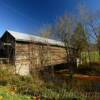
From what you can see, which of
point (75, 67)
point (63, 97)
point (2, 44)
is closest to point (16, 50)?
point (2, 44)

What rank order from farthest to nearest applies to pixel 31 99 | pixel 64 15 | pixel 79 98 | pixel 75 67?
→ pixel 64 15 < pixel 75 67 < pixel 79 98 < pixel 31 99

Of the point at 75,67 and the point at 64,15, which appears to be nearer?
the point at 75,67

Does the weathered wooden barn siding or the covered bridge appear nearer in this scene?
the covered bridge

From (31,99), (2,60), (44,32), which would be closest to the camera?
(31,99)

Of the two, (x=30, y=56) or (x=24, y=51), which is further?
(x=30, y=56)

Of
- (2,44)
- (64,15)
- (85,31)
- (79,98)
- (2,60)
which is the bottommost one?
(79,98)

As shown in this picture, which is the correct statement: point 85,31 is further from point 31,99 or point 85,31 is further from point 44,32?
point 31,99

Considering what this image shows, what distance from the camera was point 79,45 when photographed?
32.3m

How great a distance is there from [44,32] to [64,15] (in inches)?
350

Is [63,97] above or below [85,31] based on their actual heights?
below

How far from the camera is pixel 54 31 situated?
33500mm


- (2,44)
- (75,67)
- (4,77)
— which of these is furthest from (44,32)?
(4,77)

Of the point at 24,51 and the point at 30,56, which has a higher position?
the point at 24,51

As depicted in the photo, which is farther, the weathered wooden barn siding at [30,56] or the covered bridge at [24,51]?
the weathered wooden barn siding at [30,56]
